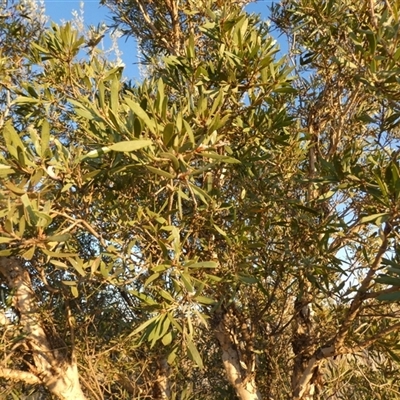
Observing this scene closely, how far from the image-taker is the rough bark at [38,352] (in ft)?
10.7

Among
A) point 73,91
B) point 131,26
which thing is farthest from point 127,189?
point 131,26

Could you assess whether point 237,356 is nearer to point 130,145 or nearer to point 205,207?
point 205,207

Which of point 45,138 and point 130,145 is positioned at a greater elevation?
point 45,138

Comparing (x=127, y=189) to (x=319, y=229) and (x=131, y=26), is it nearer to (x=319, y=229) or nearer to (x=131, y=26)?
(x=319, y=229)

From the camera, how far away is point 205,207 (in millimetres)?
2699

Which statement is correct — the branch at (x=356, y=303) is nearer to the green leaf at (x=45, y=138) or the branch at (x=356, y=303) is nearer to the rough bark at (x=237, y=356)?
the rough bark at (x=237, y=356)

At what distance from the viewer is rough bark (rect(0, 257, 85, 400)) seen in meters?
3.27

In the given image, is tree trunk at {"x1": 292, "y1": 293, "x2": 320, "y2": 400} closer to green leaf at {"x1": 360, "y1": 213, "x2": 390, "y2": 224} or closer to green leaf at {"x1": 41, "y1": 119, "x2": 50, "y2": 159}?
green leaf at {"x1": 360, "y1": 213, "x2": 390, "y2": 224}

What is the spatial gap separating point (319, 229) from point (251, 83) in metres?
1.07

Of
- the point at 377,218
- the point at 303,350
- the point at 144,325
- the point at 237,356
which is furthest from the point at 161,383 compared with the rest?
the point at 377,218

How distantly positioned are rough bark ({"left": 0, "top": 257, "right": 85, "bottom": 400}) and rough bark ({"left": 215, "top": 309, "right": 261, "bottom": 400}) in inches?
44.7

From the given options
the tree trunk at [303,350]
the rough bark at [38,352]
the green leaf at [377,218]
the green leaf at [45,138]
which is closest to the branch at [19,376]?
the rough bark at [38,352]

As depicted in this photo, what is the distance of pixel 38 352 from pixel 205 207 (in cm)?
175

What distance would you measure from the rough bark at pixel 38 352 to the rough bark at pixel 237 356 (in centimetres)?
113
